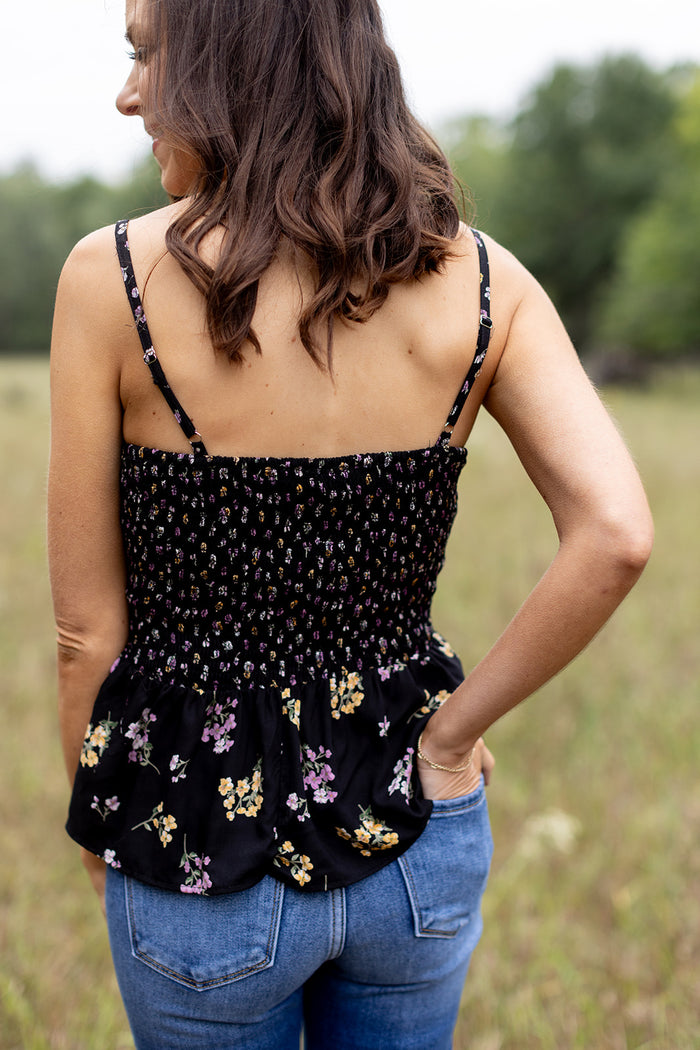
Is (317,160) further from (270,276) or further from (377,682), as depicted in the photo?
(377,682)

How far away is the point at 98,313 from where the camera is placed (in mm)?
1252

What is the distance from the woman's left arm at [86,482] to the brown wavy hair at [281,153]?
0.46 ft

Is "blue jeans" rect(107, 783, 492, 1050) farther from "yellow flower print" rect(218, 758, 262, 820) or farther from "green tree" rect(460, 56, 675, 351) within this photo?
"green tree" rect(460, 56, 675, 351)

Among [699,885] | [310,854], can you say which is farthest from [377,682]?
[699,885]

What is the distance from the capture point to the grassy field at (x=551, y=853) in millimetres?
2713

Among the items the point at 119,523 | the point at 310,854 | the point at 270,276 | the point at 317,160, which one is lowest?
the point at 310,854

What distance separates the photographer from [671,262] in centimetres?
2658

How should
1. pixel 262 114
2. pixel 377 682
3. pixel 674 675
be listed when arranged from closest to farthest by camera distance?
pixel 262 114, pixel 377 682, pixel 674 675

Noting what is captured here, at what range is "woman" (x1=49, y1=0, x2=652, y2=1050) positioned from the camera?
1254 millimetres

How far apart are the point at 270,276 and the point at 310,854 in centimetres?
84

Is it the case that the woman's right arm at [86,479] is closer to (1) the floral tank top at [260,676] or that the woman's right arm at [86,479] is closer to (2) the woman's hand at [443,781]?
(1) the floral tank top at [260,676]

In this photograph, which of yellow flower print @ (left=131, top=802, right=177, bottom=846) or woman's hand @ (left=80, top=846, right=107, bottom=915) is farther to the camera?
woman's hand @ (left=80, top=846, right=107, bottom=915)

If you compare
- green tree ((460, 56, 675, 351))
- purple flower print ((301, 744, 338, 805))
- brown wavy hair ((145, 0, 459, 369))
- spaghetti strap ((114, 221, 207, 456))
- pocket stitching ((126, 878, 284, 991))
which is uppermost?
green tree ((460, 56, 675, 351))

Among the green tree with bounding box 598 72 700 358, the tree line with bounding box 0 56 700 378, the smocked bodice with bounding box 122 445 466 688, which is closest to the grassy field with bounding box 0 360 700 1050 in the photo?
the smocked bodice with bounding box 122 445 466 688
